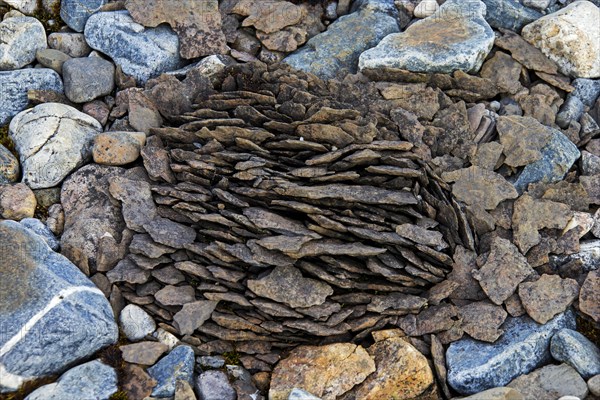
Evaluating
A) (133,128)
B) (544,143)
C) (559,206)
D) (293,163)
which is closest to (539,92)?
(544,143)

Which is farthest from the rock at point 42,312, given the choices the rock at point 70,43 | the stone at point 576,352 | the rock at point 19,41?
the stone at point 576,352

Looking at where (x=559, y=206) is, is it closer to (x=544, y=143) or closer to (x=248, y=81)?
(x=544, y=143)

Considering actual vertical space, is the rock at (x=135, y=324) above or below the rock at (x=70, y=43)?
below

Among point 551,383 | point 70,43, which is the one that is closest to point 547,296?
point 551,383

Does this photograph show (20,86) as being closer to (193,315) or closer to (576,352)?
(193,315)

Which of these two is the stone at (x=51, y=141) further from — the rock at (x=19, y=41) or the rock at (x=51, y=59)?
the rock at (x=19, y=41)
